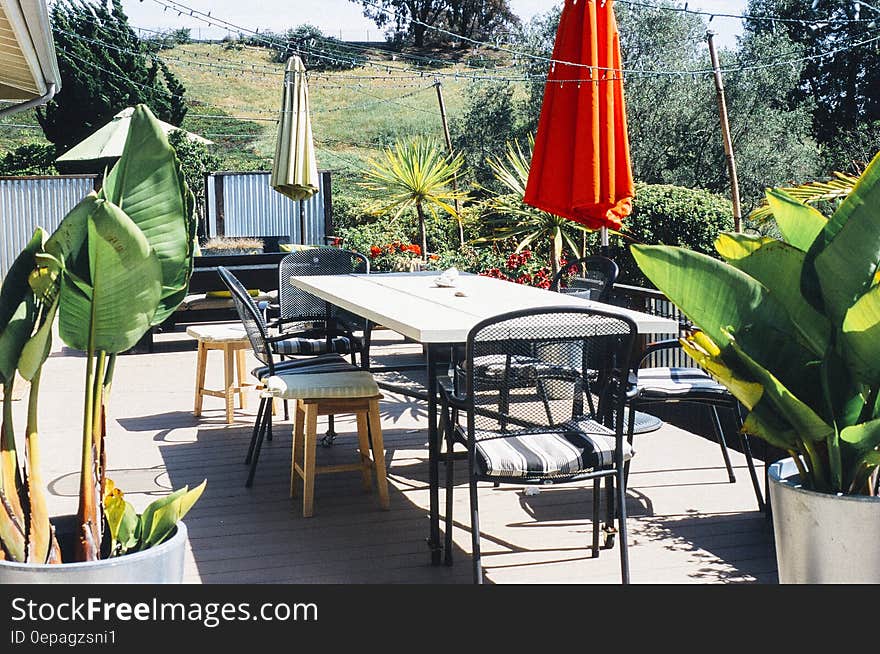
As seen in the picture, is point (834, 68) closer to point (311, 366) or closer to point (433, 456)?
point (311, 366)

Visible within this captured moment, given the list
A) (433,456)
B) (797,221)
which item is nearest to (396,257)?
(433,456)

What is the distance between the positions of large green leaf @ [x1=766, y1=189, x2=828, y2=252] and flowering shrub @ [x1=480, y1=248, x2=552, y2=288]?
4.02m

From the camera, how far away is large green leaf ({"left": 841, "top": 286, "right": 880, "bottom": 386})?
216cm

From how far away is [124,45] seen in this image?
66.1 feet

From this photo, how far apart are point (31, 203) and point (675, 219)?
8.60 metres

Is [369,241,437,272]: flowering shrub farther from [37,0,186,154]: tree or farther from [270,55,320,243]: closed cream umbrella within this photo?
[37,0,186,154]: tree

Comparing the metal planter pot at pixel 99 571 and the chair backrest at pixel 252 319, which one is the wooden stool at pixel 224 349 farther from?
the metal planter pot at pixel 99 571

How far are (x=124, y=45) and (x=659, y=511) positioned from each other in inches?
747

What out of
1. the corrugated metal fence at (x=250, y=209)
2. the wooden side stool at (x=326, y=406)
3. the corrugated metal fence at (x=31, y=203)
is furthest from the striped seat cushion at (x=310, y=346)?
the corrugated metal fence at (x=31, y=203)

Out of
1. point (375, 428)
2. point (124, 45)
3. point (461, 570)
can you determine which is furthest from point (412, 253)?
point (124, 45)

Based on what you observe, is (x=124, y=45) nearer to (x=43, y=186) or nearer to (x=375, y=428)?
(x=43, y=186)

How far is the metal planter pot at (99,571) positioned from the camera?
81.4 inches

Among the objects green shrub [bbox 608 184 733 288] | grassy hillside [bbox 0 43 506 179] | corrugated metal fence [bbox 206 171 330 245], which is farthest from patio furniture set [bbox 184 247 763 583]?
grassy hillside [bbox 0 43 506 179]

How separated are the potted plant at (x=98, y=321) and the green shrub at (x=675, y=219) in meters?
10.6
